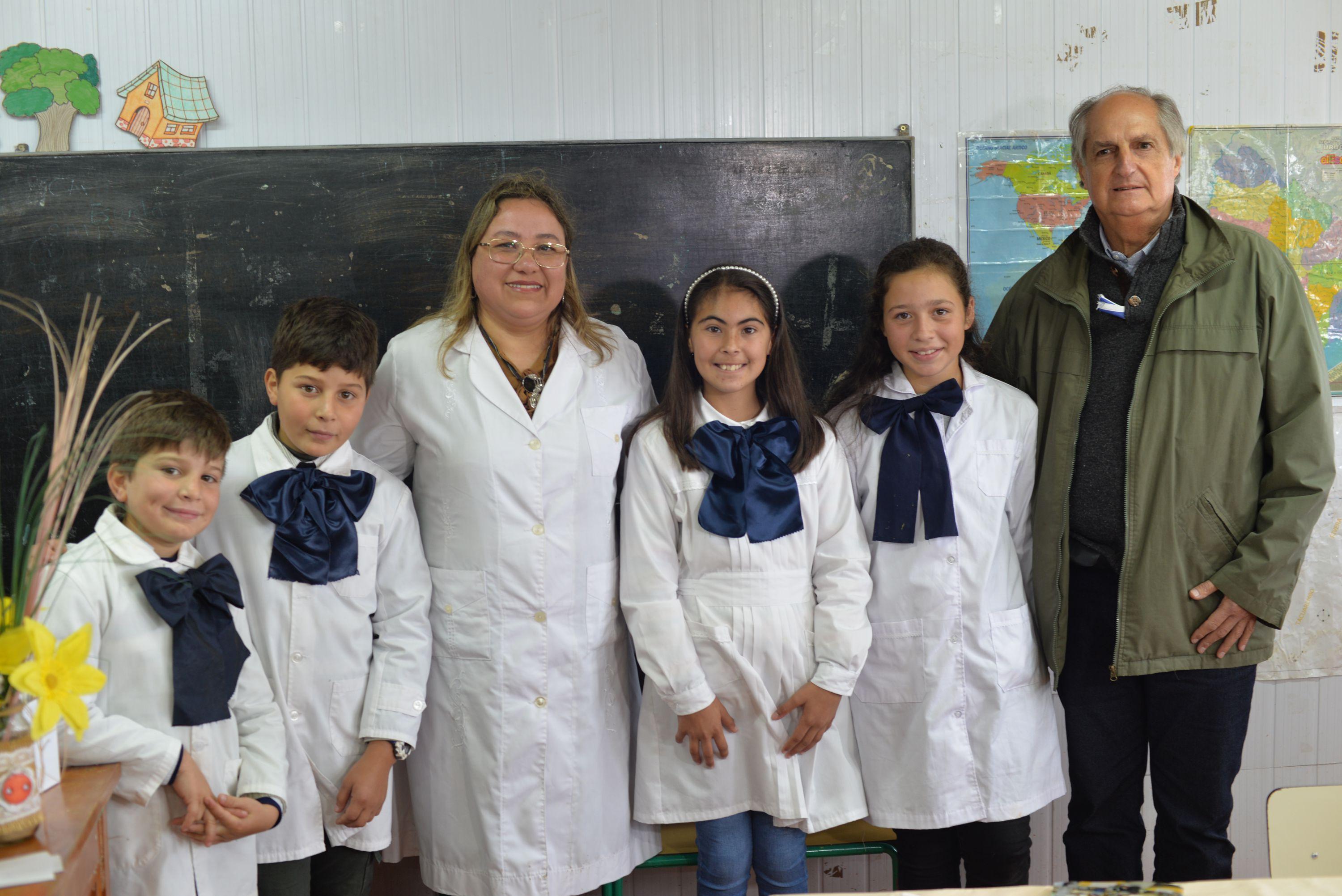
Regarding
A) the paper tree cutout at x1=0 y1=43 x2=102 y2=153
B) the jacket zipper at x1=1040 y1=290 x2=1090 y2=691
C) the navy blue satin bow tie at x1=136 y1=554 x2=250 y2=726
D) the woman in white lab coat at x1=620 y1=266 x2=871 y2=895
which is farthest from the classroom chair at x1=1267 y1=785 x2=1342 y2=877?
the paper tree cutout at x1=0 y1=43 x2=102 y2=153

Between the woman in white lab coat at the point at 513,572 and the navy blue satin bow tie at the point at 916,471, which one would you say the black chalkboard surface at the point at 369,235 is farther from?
the navy blue satin bow tie at the point at 916,471

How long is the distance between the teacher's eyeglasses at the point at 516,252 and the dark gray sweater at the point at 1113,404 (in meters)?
1.19

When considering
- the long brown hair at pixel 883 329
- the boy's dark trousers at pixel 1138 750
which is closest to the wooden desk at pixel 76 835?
the long brown hair at pixel 883 329

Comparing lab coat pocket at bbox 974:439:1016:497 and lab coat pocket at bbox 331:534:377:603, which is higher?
lab coat pocket at bbox 974:439:1016:497

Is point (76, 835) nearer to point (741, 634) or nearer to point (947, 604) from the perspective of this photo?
point (741, 634)

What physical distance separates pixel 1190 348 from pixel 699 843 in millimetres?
1452

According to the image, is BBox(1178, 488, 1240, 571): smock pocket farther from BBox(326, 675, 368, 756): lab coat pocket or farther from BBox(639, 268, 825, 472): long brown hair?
BBox(326, 675, 368, 756): lab coat pocket

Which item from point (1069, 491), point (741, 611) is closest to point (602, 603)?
point (741, 611)

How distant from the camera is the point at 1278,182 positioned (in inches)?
107

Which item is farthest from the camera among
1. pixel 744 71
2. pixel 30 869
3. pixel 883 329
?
pixel 744 71

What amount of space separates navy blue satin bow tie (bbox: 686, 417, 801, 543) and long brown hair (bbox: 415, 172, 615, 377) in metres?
0.37

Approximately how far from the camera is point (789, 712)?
2014 mm

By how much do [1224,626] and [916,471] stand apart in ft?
2.27

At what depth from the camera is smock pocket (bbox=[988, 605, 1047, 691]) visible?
2062 millimetres
